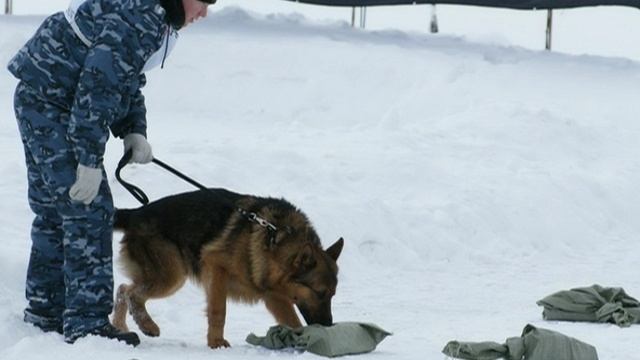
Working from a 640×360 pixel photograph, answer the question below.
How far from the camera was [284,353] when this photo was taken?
17.8ft

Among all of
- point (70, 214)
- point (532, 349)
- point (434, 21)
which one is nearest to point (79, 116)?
point (70, 214)

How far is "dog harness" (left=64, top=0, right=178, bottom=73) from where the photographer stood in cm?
524

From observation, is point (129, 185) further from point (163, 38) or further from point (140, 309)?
point (163, 38)

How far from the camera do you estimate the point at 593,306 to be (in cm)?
663

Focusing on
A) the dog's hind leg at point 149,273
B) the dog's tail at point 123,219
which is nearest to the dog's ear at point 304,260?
the dog's hind leg at point 149,273

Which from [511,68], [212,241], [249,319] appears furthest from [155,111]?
[212,241]

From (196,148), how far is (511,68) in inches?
285

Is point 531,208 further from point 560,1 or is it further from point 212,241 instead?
point 560,1

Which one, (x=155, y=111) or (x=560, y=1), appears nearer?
(x=155, y=111)

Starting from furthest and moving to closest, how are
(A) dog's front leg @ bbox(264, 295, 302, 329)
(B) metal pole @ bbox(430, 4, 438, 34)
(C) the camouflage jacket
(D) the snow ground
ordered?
(B) metal pole @ bbox(430, 4, 438, 34) → (D) the snow ground → (A) dog's front leg @ bbox(264, 295, 302, 329) → (C) the camouflage jacket

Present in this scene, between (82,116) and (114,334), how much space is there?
1.02 metres

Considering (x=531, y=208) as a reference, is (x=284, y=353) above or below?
above

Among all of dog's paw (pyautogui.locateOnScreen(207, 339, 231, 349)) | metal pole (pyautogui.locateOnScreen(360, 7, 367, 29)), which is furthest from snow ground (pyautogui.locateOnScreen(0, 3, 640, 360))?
metal pole (pyautogui.locateOnScreen(360, 7, 367, 29))

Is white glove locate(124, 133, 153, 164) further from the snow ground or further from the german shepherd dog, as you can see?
the snow ground
